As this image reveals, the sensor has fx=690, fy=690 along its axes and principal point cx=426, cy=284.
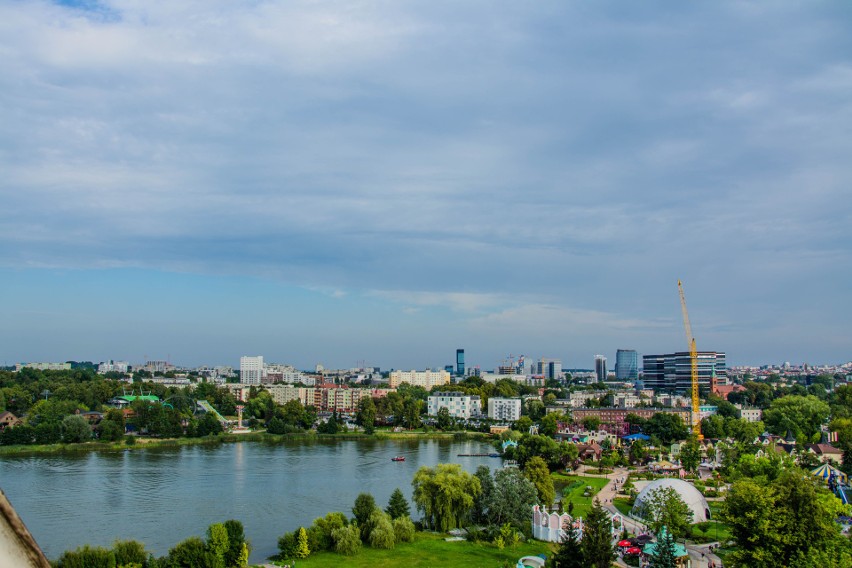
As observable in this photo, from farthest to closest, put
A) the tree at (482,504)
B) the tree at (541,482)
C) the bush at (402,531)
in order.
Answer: the tree at (541,482), the tree at (482,504), the bush at (402,531)

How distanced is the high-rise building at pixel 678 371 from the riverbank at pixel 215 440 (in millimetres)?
23491

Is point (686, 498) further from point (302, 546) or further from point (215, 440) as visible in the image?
point (215, 440)

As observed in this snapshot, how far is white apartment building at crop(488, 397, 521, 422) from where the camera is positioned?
4091 cm

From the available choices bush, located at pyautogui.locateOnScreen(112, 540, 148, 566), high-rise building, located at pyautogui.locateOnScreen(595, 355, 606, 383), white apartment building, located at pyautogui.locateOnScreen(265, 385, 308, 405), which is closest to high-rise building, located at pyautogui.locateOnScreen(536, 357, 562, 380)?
high-rise building, located at pyautogui.locateOnScreen(595, 355, 606, 383)

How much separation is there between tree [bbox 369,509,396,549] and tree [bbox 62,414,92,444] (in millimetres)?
19125

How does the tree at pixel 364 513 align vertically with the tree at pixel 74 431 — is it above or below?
above

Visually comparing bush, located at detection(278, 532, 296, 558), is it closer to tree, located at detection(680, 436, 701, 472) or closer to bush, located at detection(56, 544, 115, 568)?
bush, located at detection(56, 544, 115, 568)

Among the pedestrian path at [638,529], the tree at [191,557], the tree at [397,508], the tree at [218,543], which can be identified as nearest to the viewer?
the tree at [191,557]

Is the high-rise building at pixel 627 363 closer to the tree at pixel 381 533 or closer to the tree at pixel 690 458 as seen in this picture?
the tree at pixel 690 458

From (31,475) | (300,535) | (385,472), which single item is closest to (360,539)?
(300,535)

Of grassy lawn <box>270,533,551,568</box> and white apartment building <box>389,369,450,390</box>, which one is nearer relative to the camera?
grassy lawn <box>270,533,551,568</box>

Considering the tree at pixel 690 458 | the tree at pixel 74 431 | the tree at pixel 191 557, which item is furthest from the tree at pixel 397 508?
the tree at pixel 74 431

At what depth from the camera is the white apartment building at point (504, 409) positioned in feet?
134

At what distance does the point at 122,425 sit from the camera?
2772cm
